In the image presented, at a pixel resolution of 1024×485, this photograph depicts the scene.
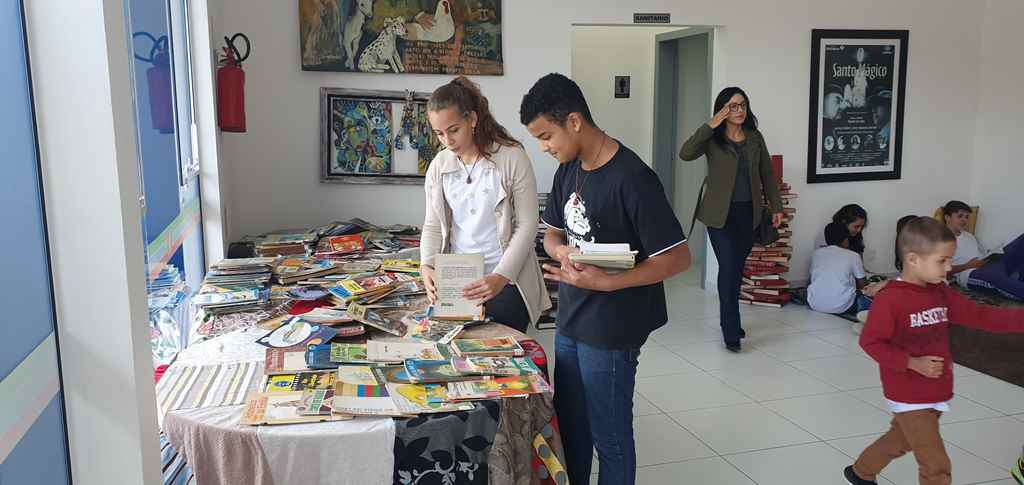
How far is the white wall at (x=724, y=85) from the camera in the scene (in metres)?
5.66

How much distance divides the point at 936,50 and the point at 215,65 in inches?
242

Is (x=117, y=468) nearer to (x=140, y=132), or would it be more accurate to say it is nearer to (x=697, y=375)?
(x=140, y=132)

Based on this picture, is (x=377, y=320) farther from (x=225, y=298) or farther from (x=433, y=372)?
(x=225, y=298)

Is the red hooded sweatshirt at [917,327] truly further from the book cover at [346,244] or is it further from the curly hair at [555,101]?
the book cover at [346,244]

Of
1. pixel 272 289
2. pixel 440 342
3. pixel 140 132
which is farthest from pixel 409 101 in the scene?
pixel 440 342

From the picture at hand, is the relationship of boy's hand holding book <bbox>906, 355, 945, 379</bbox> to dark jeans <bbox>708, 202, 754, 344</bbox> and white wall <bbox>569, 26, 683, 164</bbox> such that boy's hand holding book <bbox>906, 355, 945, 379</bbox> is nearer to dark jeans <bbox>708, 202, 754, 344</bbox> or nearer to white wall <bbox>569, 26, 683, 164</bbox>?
dark jeans <bbox>708, 202, 754, 344</bbox>

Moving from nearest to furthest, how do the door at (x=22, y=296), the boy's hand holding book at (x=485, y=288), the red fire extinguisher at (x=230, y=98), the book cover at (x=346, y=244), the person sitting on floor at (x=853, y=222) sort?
1. the door at (x=22, y=296)
2. the boy's hand holding book at (x=485, y=288)
3. the red fire extinguisher at (x=230, y=98)
4. the book cover at (x=346, y=244)
5. the person sitting on floor at (x=853, y=222)

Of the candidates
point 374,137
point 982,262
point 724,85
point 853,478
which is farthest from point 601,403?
point 982,262

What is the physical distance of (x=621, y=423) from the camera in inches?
102

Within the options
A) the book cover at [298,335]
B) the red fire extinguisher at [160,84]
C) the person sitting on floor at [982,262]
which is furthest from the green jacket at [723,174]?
the red fire extinguisher at [160,84]

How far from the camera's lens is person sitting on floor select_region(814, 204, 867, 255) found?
689 cm

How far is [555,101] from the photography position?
7.85 ft

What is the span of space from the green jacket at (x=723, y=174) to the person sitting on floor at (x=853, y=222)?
1873 mm

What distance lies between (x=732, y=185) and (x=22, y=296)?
14.1 ft
